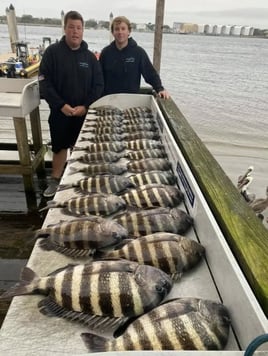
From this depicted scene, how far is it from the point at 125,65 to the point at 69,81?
1.23m

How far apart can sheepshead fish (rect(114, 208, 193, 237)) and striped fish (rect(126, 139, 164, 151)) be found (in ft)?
5.08

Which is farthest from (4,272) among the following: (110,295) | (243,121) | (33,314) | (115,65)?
(243,121)

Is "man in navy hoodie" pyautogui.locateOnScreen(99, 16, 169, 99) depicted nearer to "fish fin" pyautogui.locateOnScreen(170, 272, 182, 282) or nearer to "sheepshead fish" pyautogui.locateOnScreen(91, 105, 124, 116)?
"sheepshead fish" pyautogui.locateOnScreen(91, 105, 124, 116)

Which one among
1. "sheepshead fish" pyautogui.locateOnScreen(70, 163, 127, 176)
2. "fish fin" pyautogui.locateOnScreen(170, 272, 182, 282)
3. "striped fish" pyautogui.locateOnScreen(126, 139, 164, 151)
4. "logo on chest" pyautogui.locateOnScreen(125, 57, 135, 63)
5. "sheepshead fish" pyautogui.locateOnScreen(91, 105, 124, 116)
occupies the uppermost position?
"logo on chest" pyautogui.locateOnScreen(125, 57, 135, 63)

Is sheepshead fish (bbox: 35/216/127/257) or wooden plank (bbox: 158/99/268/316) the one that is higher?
wooden plank (bbox: 158/99/268/316)

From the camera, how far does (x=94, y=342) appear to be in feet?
4.57

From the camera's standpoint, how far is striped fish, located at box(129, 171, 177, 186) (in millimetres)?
2811

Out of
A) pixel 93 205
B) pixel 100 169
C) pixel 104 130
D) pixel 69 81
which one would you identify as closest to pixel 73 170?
pixel 100 169

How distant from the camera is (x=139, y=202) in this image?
247 cm

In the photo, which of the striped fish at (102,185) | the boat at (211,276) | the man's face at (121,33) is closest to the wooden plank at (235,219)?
the boat at (211,276)

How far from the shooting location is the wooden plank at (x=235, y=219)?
59.2 inches

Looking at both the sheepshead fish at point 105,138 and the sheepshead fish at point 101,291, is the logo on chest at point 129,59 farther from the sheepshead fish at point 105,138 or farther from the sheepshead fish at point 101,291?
the sheepshead fish at point 101,291

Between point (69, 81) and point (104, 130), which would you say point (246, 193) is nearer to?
point (104, 130)

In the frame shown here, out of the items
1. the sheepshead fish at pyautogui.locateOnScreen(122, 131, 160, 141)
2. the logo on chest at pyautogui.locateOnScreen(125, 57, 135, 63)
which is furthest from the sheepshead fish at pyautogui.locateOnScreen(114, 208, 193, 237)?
the logo on chest at pyautogui.locateOnScreen(125, 57, 135, 63)
